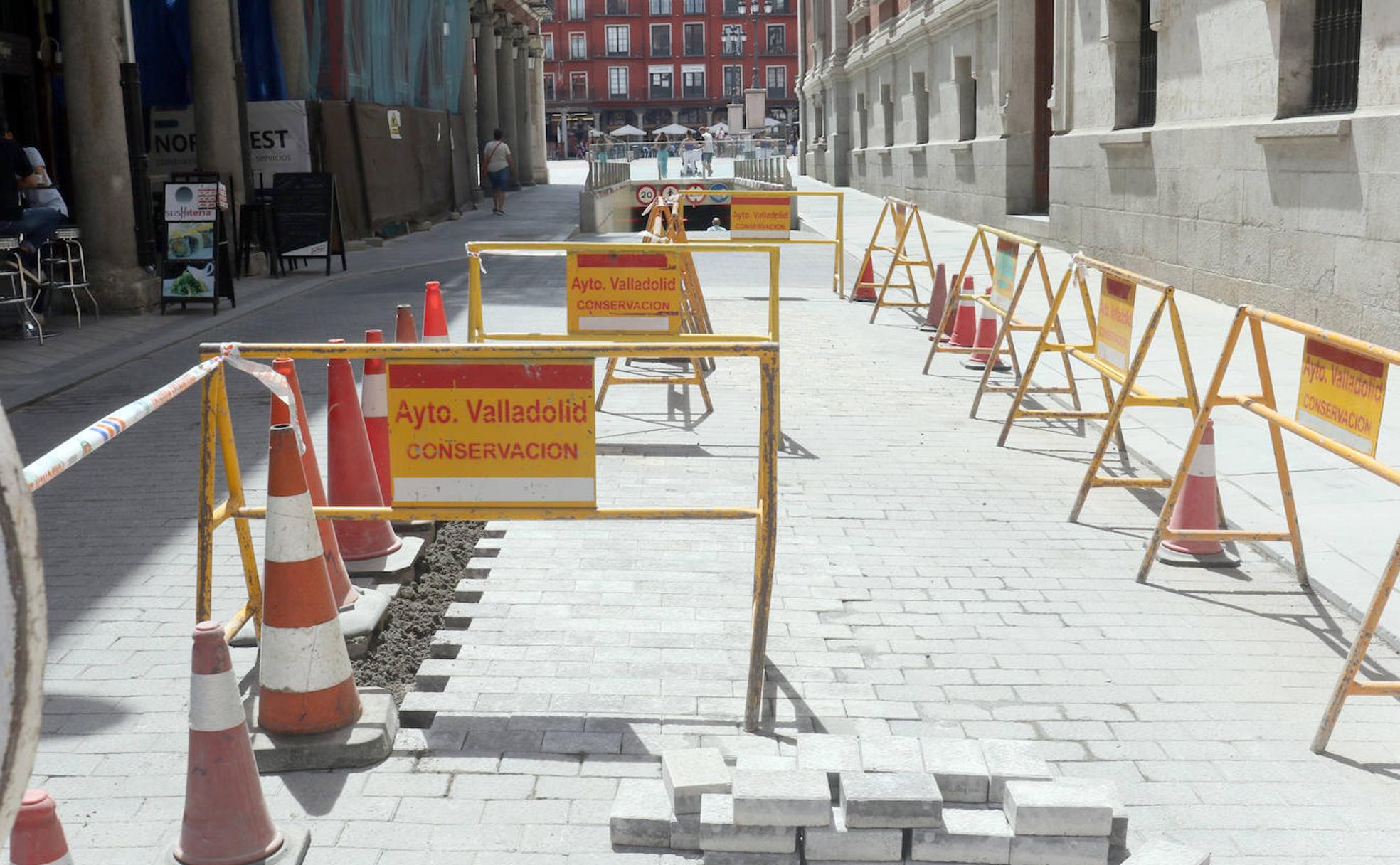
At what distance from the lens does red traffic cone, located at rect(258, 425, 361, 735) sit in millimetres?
3979

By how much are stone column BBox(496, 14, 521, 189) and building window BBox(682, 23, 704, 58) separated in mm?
56443

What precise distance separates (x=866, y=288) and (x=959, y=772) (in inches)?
499

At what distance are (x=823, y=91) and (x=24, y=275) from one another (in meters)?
37.3

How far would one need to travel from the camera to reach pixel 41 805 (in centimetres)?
275

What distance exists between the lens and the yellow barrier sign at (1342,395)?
4355mm

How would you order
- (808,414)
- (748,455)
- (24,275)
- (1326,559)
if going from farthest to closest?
1. (24,275)
2. (808,414)
3. (748,455)
4. (1326,559)

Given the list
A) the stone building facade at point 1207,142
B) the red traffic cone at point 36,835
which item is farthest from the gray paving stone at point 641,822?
the stone building facade at point 1207,142

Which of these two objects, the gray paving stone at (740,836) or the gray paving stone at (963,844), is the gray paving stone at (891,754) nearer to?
the gray paving stone at (963,844)

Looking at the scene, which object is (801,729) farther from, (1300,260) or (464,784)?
(1300,260)

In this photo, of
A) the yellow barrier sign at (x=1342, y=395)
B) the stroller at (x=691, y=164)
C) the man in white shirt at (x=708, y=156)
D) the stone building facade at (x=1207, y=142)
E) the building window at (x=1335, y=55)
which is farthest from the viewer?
Answer: the man in white shirt at (x=708, y=156)

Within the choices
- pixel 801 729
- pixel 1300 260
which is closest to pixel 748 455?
pixel 801 729

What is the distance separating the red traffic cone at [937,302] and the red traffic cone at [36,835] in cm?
1074

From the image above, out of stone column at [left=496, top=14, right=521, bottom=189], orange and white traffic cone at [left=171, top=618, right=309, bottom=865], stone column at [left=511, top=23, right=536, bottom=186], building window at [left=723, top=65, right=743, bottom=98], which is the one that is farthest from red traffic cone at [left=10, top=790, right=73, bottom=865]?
building window at [left=723, top=65, right=743, bottom=98]

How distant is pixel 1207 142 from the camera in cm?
1388
